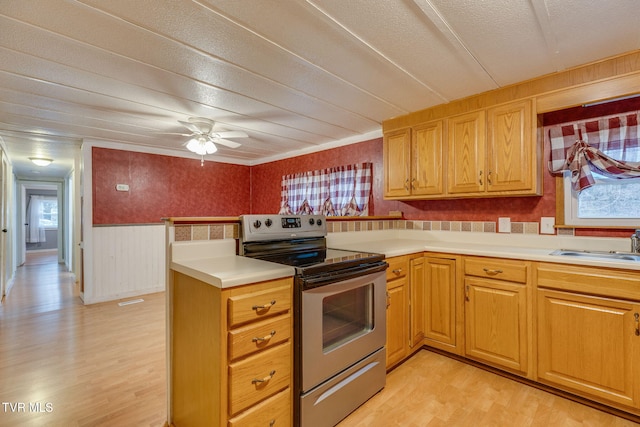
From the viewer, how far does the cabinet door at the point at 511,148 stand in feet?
7.07

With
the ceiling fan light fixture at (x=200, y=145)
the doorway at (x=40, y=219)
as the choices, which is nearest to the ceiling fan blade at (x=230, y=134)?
the ceiling fan light fixture at (x=200, y=145)

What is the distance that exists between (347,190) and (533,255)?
227 cm

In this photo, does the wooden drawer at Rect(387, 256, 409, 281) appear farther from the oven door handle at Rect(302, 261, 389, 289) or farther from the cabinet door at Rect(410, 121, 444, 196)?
the cabinet door at Rect(410, 121, 444, 196)

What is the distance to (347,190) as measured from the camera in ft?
12.5

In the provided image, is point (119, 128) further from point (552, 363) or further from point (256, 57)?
point (552, 363)

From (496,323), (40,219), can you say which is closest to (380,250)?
(496,323)

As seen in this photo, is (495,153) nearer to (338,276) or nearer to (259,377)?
(338,276)

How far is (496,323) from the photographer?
78.1 inches

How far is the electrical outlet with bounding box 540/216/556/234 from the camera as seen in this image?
225cm

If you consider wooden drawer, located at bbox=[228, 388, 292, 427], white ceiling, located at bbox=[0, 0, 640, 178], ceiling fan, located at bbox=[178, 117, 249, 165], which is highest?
white ceiling, located at bbox=[0, 0, 640, 178]

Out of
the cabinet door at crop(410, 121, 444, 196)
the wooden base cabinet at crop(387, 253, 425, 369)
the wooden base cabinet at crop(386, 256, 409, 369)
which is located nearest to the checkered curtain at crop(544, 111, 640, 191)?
the cabinet door at crop(410, 121, 444, 196)

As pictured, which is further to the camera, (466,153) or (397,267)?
(466,153)

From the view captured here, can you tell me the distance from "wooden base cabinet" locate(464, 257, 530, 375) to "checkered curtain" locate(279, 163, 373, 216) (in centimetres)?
172

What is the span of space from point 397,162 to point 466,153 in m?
0.65
